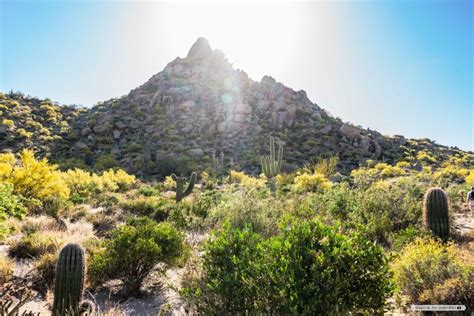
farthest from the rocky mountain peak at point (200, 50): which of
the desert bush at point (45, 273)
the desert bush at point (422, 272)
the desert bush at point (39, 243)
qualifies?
the desert bush at point (422, 272)

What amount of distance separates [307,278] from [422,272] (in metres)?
2.13

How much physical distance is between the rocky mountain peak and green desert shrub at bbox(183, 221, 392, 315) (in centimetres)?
4760

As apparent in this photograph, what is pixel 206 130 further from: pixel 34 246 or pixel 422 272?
pixel 422 272

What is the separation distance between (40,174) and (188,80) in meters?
35.3

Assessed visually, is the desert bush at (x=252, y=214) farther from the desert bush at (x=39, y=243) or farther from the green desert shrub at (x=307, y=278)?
the desert bush at (x=39, y=243)

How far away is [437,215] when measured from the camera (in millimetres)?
6008

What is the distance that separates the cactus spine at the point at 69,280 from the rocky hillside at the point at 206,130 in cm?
2209

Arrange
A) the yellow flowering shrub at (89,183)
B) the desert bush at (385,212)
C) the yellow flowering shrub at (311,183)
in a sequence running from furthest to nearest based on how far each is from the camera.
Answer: the yellow flowering shrub at (89,183), the yellow flowering shrub at (311,183), the desert bush at (385,212)

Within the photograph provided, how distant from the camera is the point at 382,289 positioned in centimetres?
267

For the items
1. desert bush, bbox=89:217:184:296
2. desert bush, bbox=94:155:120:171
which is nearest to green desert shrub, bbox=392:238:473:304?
desert bush, bbox=89:217:184:296

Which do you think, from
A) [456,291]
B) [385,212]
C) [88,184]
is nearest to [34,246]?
[456,291]

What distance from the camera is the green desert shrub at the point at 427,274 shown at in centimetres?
339

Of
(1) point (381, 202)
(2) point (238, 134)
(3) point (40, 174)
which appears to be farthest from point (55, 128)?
(1) point (381, 202)

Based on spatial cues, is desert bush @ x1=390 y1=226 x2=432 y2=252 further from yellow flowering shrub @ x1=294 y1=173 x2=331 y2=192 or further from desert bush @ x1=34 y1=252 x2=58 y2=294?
yellow flowering shrub @ x1=294 y1=173 x2=331 y2=192
